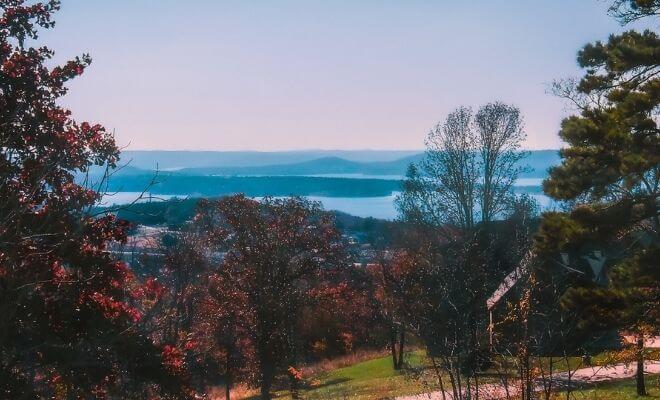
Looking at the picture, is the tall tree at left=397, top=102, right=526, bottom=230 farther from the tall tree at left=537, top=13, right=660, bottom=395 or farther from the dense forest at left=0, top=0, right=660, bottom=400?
the tall tree at left=537, top=13, right=660, bottom=395

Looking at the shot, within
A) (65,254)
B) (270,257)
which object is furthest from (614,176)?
(270,257)

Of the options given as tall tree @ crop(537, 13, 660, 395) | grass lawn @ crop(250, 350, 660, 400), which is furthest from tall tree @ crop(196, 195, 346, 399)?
tall tree @ crop(537, 13, 660, 395)

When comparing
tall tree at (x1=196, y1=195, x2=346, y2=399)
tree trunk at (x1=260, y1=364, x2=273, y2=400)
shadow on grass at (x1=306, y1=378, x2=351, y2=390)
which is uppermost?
tall tree at (x1=196, y1=195, x2=346, y2=399)

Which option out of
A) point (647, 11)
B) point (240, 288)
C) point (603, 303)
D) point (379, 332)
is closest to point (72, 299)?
point (603, 303)

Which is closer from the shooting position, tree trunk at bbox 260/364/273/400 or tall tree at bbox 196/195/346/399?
tall tree at bbox 196/195/346/399

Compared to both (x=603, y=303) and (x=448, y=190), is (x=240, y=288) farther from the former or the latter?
(x=448, y=190)
